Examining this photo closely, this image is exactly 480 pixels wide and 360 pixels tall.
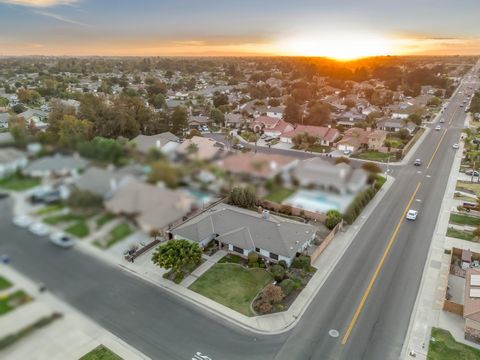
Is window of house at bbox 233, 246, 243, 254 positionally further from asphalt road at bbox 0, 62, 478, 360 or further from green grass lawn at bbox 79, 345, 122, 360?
green grass lawn at bbox 79, 345, 122, 360

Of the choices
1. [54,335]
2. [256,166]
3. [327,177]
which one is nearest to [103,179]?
[256,166]

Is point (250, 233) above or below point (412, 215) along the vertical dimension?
above

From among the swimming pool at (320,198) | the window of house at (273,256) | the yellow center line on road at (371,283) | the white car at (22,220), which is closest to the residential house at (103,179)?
the white car at (22,220)

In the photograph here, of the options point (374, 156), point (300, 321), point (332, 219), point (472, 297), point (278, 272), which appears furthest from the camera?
point (374, 156)

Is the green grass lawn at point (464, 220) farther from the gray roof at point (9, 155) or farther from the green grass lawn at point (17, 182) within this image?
the gray roof at point (9, 155)

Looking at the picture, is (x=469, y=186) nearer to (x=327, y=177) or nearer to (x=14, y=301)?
(x=327, y=177)

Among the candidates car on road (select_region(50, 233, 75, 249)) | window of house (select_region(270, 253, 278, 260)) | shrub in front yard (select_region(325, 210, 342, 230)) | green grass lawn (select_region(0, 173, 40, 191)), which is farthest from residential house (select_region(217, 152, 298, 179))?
shrub in front yard (select_region(325, 210, 342, 230))

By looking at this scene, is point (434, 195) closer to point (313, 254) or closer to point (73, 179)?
point (313, 254)
